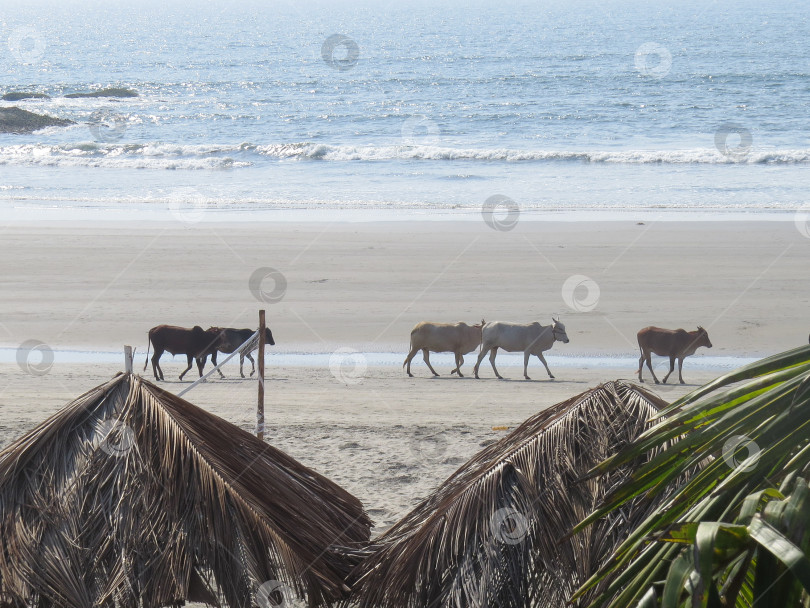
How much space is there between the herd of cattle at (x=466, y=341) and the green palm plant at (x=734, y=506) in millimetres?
9508

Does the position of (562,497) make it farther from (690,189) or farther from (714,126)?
(714,126)

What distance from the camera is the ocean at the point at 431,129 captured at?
25875mm

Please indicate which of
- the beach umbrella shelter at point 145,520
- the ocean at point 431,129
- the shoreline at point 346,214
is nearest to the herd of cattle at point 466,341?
the beach umbrella shelter at point 145,520

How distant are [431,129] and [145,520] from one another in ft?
125

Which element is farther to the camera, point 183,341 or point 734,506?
point 183,341

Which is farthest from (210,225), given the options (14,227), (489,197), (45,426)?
(45,426)

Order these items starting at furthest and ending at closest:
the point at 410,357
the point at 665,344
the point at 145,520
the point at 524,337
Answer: the point at 410,357 → the point at 524,337 → the point at 665,344 → the point at 145,520

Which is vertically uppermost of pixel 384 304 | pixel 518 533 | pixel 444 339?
pixel 384 304

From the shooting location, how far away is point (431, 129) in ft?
136

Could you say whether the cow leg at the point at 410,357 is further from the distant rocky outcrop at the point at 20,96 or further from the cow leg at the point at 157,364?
the distant rocky outcrop at the point at 20,96

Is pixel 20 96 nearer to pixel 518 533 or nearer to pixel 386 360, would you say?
pixel 386 360

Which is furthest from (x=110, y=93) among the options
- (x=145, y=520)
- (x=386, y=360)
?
(x=145, y=520)

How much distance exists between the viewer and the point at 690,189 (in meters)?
26.0

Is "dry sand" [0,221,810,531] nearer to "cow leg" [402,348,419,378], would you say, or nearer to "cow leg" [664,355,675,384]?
"cow leg" [402,348,419,378]
